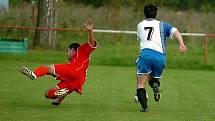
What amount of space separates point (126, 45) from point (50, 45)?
3.08 meters

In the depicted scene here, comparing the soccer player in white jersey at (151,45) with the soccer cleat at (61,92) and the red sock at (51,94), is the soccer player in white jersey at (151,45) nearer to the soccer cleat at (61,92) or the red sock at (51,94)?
the soccer cleat at (61,92)

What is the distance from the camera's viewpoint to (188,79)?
67.8 ft

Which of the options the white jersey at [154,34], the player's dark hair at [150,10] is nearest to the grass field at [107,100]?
the white jersey at [154,34]

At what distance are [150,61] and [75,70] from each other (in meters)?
1.36

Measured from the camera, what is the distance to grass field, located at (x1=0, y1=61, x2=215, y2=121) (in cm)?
1230

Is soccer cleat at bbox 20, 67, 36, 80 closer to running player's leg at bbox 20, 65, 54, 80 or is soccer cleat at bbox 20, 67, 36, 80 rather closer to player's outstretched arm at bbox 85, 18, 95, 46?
running player's leg at bbox 20, 65, 54, 80

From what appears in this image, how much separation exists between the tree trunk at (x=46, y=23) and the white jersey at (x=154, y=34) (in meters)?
14.6

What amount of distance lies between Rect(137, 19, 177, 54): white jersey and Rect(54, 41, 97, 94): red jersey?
3.45 feet

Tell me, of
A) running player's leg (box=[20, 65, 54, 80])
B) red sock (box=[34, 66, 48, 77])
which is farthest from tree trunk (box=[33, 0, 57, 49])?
red sock (box=[34, 66, 48, 77])

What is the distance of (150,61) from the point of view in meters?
12.9

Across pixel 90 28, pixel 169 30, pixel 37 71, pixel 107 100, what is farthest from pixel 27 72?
pixel 107 100

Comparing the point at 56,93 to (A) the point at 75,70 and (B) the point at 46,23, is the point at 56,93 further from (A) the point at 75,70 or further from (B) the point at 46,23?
(B) the point at 46,23

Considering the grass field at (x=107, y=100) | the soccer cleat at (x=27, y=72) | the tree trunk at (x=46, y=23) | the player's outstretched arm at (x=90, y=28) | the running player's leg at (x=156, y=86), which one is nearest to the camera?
the grass field at (x=107, y=100)

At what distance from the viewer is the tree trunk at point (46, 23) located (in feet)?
90.0
